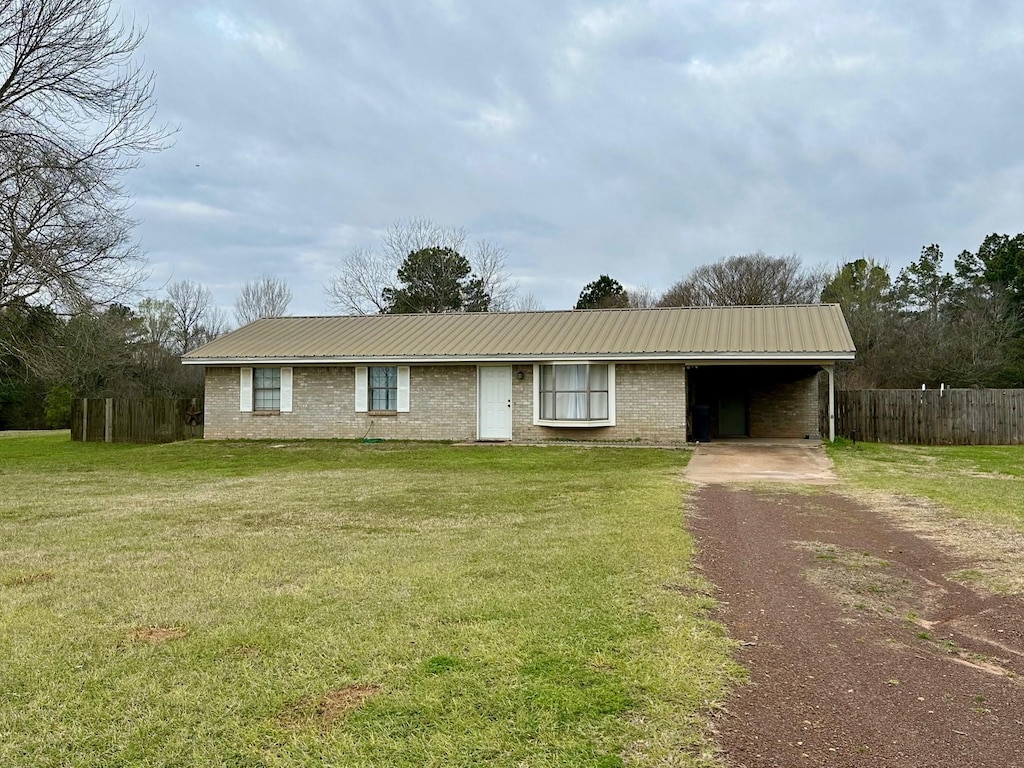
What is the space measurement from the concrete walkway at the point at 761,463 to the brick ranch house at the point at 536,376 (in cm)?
135

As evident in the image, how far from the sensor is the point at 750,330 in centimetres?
1930

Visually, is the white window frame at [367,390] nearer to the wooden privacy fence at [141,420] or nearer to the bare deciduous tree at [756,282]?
the wooden privacy fence at [141,420]

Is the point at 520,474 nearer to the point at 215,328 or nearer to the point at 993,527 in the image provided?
the point at 993,527

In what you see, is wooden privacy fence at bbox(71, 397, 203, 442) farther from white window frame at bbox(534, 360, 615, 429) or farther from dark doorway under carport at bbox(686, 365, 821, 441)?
dark doorway under carport at bbox(686, 365, 821, 441)

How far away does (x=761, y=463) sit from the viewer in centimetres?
1465

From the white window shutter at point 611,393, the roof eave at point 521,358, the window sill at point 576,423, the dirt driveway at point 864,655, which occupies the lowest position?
the dirt driveway at point 864,655

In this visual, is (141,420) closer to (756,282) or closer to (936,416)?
(936,416)

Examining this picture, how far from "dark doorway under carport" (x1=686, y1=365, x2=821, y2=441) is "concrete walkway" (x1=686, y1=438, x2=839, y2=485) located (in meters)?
2.19

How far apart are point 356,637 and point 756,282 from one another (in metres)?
38.8

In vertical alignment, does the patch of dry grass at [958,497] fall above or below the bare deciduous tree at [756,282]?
below

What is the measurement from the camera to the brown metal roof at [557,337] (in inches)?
709

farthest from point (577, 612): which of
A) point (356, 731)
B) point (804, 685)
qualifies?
point (356, 731)

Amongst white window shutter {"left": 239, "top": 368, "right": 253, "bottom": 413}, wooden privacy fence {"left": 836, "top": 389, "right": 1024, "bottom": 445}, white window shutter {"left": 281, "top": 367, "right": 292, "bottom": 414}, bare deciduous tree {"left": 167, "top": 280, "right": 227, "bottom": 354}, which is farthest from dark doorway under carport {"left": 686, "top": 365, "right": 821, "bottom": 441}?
bare deciduous tree {"left": 167, "top": 280, "right": 227, "bottom": 354}

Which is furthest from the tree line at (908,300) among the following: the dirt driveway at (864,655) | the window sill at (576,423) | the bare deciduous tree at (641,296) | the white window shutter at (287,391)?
the dirt driveway at (864,655)
